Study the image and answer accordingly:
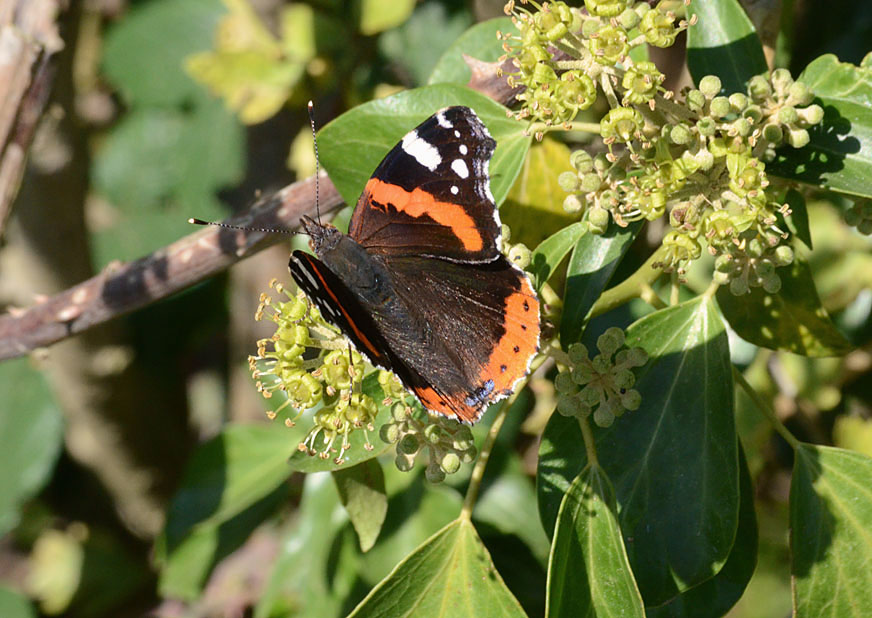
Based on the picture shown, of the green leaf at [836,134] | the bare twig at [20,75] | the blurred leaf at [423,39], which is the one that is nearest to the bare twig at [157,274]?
the bare twig at [20,75]

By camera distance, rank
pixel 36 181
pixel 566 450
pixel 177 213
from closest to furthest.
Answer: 1. pixel 566 450
2. pixel 36 181
3. pixel 177 213

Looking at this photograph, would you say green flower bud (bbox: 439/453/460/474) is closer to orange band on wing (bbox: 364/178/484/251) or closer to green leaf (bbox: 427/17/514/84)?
orange band on wing (bbox: 364/178/484/251)

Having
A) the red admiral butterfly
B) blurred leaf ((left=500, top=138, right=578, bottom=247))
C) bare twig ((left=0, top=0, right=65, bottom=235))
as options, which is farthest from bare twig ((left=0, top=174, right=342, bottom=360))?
blurred leaf ((left=500, top=138, right=578, bottom=247))

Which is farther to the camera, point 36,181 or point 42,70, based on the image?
point 36,181

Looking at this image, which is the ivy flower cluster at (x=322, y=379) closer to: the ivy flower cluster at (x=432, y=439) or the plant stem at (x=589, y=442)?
the ivy flower cluster at (x=432, y=439)

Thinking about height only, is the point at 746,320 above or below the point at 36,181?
below

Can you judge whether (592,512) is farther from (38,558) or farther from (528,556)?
(38,558)

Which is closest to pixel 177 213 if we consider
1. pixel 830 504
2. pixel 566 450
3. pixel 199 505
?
pixel 199 505

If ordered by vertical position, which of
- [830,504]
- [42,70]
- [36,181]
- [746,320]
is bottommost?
[830,504]
